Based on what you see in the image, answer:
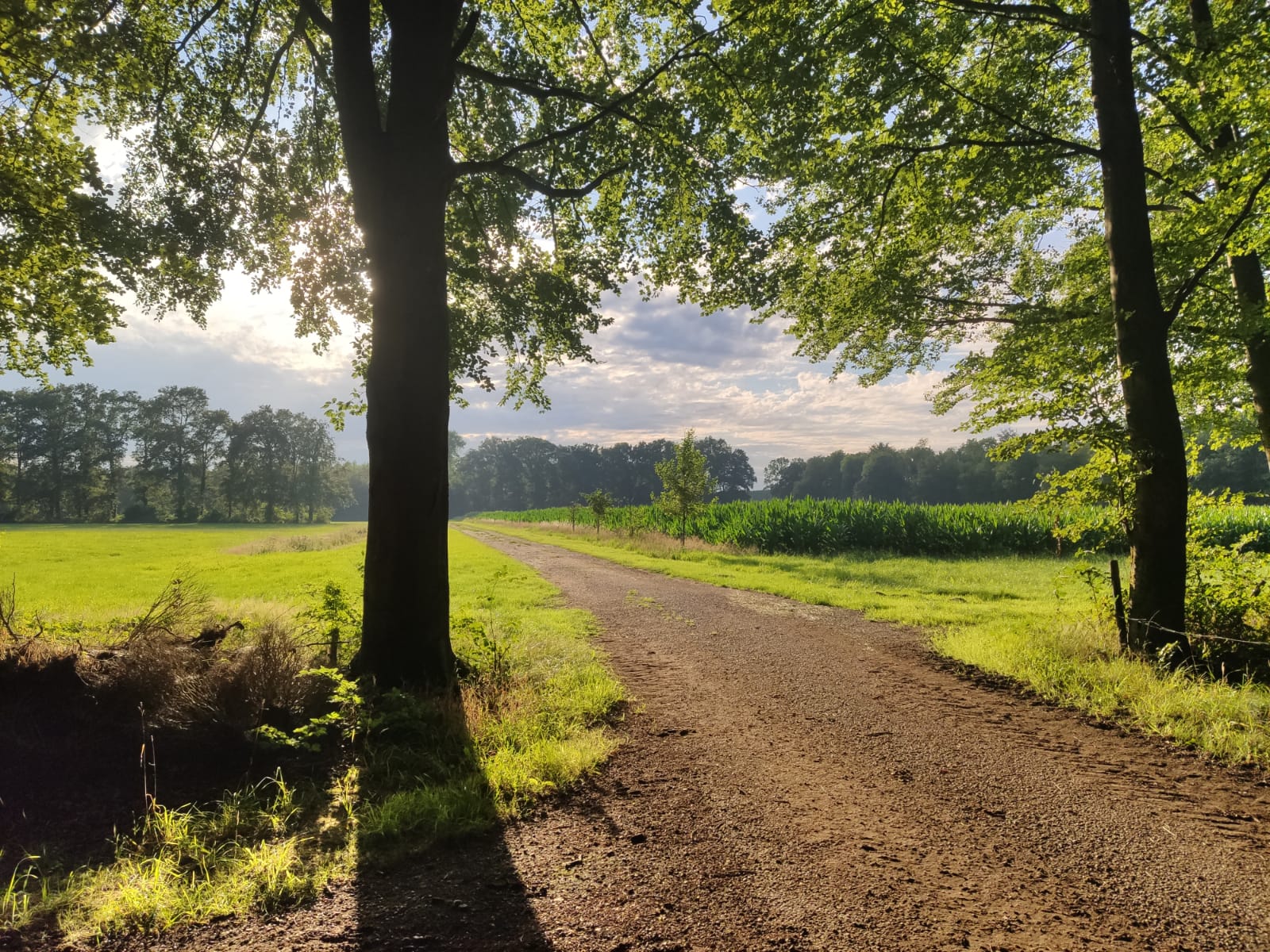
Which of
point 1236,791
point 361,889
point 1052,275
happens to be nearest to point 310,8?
point 361,889

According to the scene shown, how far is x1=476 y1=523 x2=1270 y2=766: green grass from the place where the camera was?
15.0 feet

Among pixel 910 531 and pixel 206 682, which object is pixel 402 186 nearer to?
pixel 206 682

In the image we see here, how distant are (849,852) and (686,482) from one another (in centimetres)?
2082

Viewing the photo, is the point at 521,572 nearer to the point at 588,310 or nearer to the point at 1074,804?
the point at 588,310

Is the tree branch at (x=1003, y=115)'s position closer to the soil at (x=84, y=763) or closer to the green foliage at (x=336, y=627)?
the green foliage at (x=336, y=627)

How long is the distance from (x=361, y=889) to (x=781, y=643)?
19.6 ft

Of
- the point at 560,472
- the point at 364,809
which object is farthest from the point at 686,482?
the point at 560,472

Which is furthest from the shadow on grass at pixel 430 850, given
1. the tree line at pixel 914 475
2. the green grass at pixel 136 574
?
the tree line at pixel 914 475

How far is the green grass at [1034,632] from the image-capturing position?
4.57m

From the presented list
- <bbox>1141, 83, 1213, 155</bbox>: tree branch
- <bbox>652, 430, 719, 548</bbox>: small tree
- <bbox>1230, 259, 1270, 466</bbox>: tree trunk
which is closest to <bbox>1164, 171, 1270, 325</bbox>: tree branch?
<bbox>1141, 83, 1213, 155</bbox>: tree branch

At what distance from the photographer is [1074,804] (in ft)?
11.5

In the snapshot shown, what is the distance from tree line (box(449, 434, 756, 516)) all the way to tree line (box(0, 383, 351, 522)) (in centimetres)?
2876

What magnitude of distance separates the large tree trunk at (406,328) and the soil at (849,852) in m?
2.31

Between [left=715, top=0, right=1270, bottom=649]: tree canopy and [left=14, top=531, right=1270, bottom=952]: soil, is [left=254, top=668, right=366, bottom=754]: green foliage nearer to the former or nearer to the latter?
[left=14, top=531, right=1270, bottom=952]: soil
